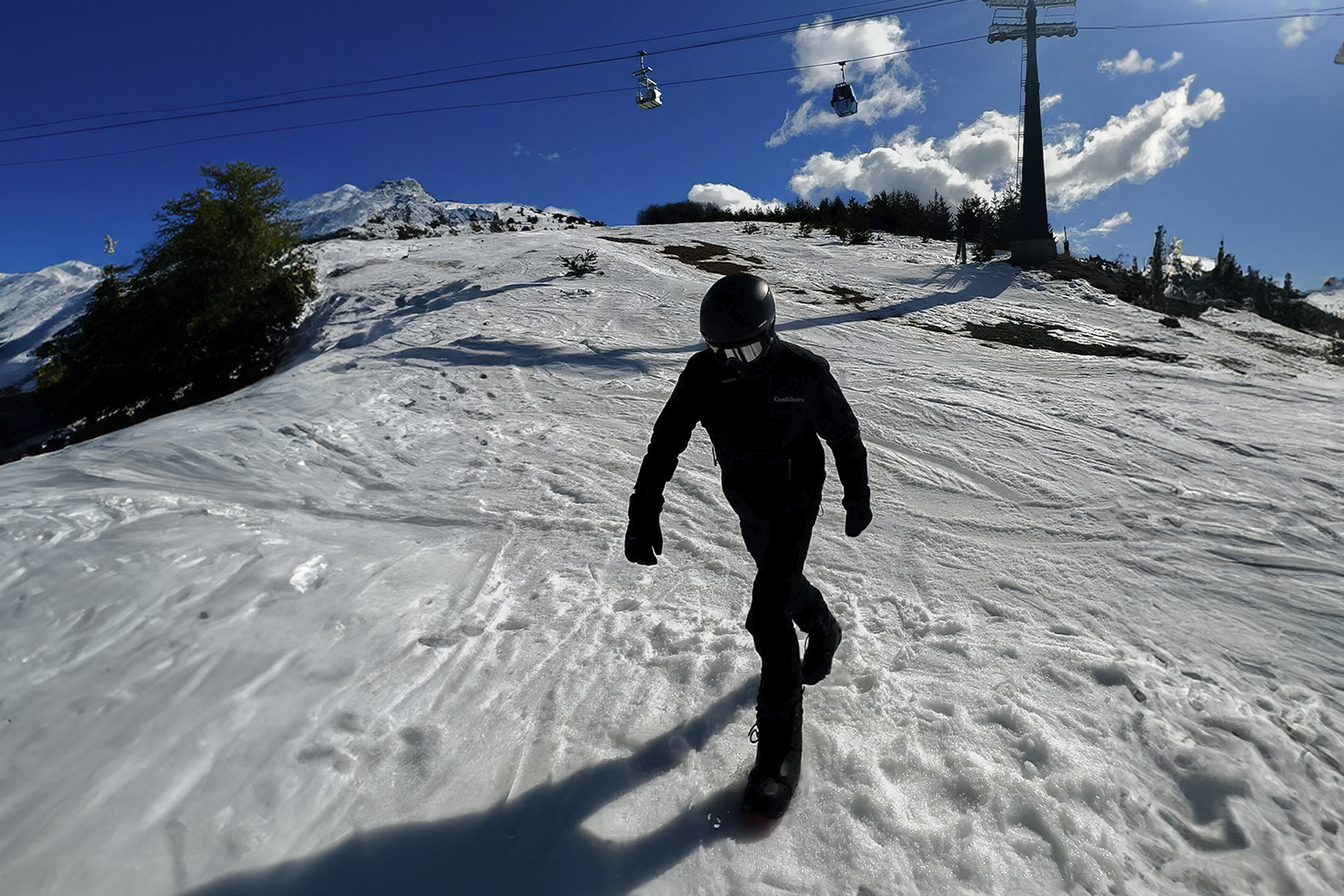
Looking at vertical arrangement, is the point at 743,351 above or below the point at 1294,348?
above

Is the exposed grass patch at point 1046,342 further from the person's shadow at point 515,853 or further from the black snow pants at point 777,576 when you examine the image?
the person's shadow at point 515,853

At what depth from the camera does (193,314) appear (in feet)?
42.1

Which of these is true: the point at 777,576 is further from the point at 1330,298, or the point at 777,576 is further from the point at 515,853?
the point at 1330,298

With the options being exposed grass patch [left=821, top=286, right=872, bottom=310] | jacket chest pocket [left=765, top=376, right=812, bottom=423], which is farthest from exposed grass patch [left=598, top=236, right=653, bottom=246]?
jacket chest pocket [left=765, top=376, right=812, bottom=423]

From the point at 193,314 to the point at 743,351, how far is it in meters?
15.0

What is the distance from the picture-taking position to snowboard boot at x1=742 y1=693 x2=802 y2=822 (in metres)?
2.05

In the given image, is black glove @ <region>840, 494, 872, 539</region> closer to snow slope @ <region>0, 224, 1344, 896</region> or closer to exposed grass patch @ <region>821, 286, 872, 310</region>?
snow slope @ <region>0, 224, 1344, 896</region>

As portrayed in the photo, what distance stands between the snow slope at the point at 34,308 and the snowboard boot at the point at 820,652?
64.4 feet

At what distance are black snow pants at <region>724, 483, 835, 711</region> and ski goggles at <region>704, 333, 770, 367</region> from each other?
1.48ft

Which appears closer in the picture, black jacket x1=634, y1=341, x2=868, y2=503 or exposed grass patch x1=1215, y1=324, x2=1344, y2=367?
black jacket x1=634, y1=341, x2=868, y2=503

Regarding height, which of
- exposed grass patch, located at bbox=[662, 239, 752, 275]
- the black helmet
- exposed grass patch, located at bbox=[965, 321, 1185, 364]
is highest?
exposed grass patch, located at bbox=[662, 239, 752, 275]

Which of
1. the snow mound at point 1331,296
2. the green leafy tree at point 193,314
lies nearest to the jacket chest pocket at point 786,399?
the green leafy tree at point 193,314

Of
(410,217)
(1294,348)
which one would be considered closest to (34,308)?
(410,217)

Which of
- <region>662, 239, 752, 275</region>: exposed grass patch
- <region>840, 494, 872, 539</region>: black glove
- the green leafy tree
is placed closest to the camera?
<region>840, 494, 872, 539</region>: black glove
